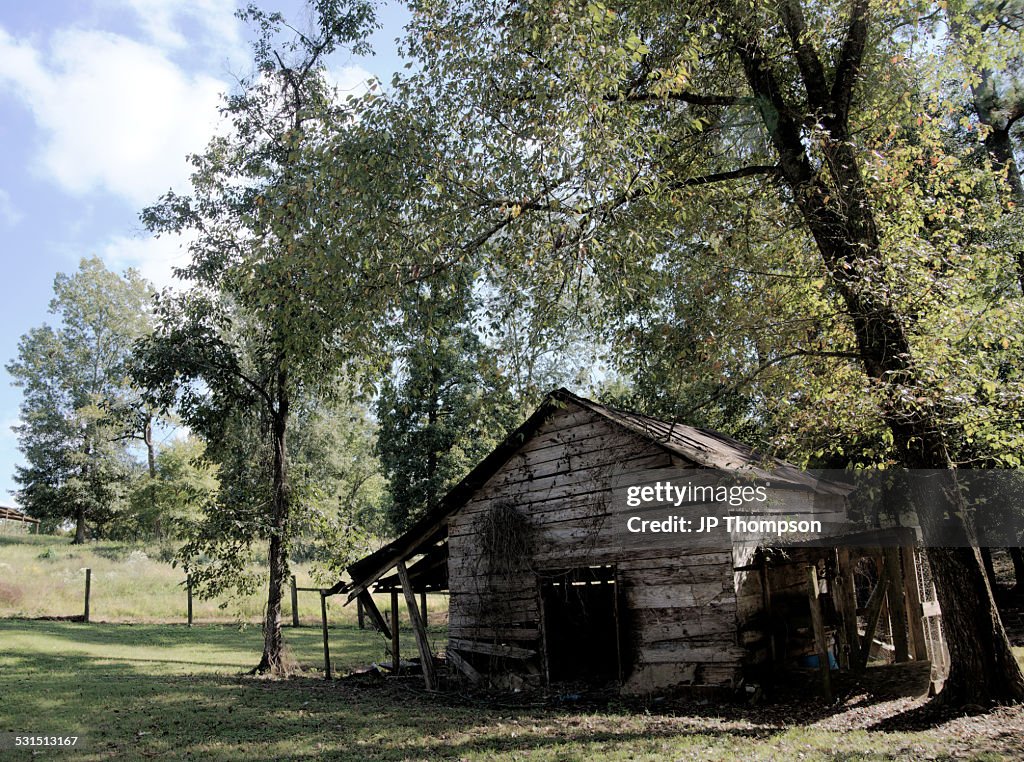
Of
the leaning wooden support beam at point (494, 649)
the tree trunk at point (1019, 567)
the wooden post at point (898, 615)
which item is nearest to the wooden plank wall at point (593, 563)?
the leaning wooden support beam at point (494, 649)

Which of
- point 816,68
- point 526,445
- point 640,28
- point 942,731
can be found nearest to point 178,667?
point 526,445

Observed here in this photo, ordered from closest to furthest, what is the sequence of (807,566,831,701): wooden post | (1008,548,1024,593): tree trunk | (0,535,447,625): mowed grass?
1. (807,566,831,701): wooden post
2. (1008,548,1024,593): tree trunk
3. (0,535,447,625): mowed grass

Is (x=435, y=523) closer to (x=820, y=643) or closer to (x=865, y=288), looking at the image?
(x=820, y=643)

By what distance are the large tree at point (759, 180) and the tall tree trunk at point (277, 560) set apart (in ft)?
32.0

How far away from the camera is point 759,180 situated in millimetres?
12555

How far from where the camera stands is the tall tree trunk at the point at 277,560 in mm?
16958

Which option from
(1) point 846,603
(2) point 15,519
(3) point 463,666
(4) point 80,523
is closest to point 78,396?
(4) point 80,523

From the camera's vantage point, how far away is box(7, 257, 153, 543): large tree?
41312mm

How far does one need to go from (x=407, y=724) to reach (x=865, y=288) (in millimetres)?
8906

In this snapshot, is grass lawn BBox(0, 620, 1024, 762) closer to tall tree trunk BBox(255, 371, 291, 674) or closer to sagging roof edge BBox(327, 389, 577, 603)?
tall tree trunk BBox(255, 371, 291, 674)

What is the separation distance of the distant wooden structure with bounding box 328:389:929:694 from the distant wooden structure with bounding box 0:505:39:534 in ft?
148

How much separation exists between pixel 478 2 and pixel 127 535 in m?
46.0

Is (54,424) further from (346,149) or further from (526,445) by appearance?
(346,149)

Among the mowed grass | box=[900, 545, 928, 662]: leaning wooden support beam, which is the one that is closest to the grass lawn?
box=[900, 545, 928, 662]: leaning wooden support beam
